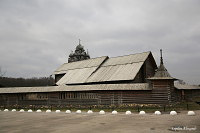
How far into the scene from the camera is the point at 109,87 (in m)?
32.0

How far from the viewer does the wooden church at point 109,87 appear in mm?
29609

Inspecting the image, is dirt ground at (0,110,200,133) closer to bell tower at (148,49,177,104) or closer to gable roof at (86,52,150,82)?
bell tower at (148,49,177,104)

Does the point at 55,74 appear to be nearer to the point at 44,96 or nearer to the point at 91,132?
the point at 44,96

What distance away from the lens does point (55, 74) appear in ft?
174

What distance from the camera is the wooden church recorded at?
97.1ft

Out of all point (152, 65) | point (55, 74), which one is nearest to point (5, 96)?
point (55, 74)

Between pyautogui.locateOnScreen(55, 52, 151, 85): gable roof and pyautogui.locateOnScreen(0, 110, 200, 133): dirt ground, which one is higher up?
pyautogui.locateOnScreen(55, 52, 151, 85): gable roof

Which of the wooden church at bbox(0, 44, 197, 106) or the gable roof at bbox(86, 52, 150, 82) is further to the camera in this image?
the gable roof at bbox(86, 52, 150, 82)

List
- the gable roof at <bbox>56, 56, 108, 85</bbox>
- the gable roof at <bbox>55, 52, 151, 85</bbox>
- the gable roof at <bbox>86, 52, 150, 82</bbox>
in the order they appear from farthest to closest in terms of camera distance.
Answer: the gable roof at <bbox>56, 56, 108, 85</bbox>
the gable roof at <bbox>55, 52, 151, 85</bbox>
the gable roof at <bbox>86, 52, 150, 82</bbox>

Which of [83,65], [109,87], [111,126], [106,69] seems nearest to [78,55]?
[83,65]

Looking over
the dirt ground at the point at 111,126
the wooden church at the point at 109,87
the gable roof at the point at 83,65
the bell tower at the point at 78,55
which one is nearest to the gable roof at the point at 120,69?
the wooden church at the point at 109,87

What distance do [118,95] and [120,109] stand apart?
110 inches

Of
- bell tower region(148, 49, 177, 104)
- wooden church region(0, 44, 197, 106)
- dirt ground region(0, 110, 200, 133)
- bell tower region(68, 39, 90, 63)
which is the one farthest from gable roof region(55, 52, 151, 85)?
bell tower region(68, 39, 90, 63)

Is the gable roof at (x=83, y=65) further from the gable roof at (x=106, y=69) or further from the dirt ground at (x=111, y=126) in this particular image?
the dirt ground at (x=111, y=126)
